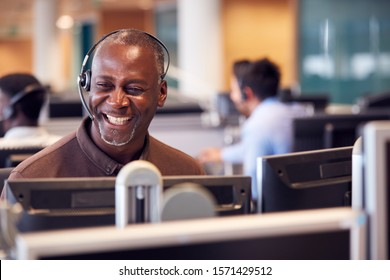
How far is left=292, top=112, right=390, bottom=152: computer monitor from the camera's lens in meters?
3.48

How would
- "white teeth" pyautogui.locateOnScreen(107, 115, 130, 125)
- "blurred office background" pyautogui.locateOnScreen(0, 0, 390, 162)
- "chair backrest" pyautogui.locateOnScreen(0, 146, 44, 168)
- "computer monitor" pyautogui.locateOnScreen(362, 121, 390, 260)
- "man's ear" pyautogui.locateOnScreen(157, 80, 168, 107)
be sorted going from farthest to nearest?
"blurred office background" pyautogui.locateOnScreen(0, 0, 390, 162), "chair backrest" pyautogui.locateOnScreen(0, 146, 44, 168), "man's ear" pyautogui.locateOnScreen(157, 80, 168, 107), "white teeth" pyautogui.locateOnScreen(107, 115, 130, 125), "computer monitor" pyautogui.locateOnScreen(362, 121, 390, 260)

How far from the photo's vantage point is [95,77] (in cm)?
184

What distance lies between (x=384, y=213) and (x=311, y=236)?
114 mm

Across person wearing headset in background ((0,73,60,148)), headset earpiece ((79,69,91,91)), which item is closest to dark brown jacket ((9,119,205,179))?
headset earpiece ((79,69,91,91))

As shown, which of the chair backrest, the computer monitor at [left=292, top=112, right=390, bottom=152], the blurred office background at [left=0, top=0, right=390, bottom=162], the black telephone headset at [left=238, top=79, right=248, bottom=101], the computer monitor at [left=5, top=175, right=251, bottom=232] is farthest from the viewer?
the blurred office background at [left=0, top=0, right=390, bottom=162]

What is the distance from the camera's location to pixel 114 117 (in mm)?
1860

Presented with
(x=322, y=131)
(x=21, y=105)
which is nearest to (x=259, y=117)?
(x=322, y=131)

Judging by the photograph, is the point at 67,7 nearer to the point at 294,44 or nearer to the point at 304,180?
the point at 294,44

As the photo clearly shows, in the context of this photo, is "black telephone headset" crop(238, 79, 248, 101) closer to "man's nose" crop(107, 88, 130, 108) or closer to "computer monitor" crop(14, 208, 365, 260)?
"man's nose" crop(107, 88, 130, 108)

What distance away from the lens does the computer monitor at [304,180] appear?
1629 millimetres

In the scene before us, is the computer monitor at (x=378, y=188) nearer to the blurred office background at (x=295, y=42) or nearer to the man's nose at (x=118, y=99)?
the man's nose at (x=118, y=99)

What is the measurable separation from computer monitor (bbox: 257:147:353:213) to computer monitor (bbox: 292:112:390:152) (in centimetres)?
173

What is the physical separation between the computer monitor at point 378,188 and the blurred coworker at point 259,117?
2536mm
